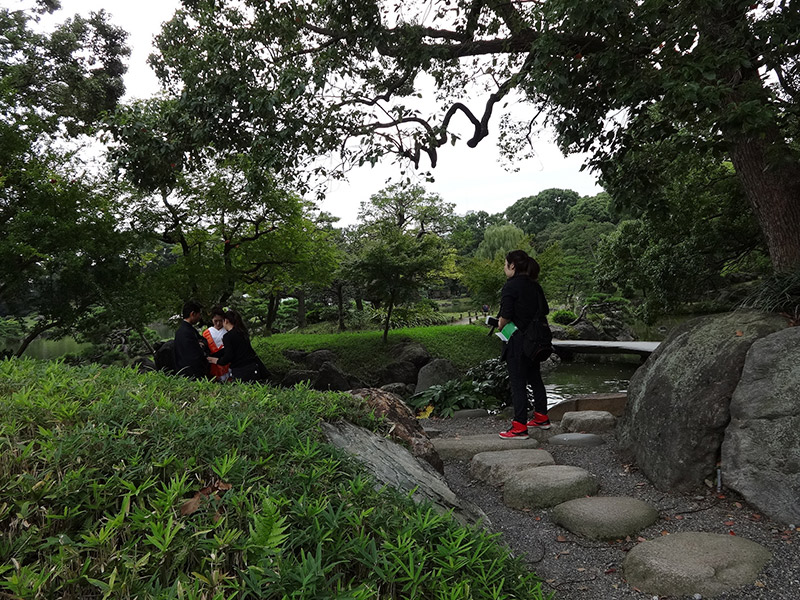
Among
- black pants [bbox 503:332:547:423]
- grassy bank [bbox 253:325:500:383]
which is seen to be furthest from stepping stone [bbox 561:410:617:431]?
grassy bank [bbox 253:325:500:383]

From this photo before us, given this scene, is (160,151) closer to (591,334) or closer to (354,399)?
(354,399)

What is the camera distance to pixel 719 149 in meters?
4.10

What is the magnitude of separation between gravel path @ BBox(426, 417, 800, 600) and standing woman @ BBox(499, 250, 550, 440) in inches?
43.2

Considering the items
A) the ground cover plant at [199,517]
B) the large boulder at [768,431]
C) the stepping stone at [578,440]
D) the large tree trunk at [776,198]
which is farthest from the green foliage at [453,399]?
the ground cover plant at [199,517]

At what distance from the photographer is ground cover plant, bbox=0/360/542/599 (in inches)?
44.8

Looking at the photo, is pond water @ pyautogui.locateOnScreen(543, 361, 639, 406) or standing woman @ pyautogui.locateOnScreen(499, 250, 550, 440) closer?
standing woman @ pyautogui.locateOnScreen(499, 250, 550, 440)

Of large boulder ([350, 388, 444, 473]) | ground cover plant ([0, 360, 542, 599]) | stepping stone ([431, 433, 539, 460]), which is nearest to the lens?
ground cover plant ([0, 360, 542, 599])


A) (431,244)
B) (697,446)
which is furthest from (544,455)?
(431,244)

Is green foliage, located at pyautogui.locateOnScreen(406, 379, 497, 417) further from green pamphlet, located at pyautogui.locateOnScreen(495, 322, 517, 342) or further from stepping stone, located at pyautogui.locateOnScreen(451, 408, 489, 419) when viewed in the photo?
green pamphlet, located at pyautogui.locateOnScreen(495, 322, 517, 342)

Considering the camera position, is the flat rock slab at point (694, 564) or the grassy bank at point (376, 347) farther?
the grassy bank at point (376, 347)

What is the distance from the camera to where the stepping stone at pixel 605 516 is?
300cm

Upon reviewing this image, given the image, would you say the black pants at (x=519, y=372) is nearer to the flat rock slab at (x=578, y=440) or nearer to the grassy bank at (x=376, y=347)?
the flat rock slab at (x=578, y=440)

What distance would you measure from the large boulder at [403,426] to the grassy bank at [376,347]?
10.5 meters

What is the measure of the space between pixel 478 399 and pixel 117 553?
7408 millimetres
